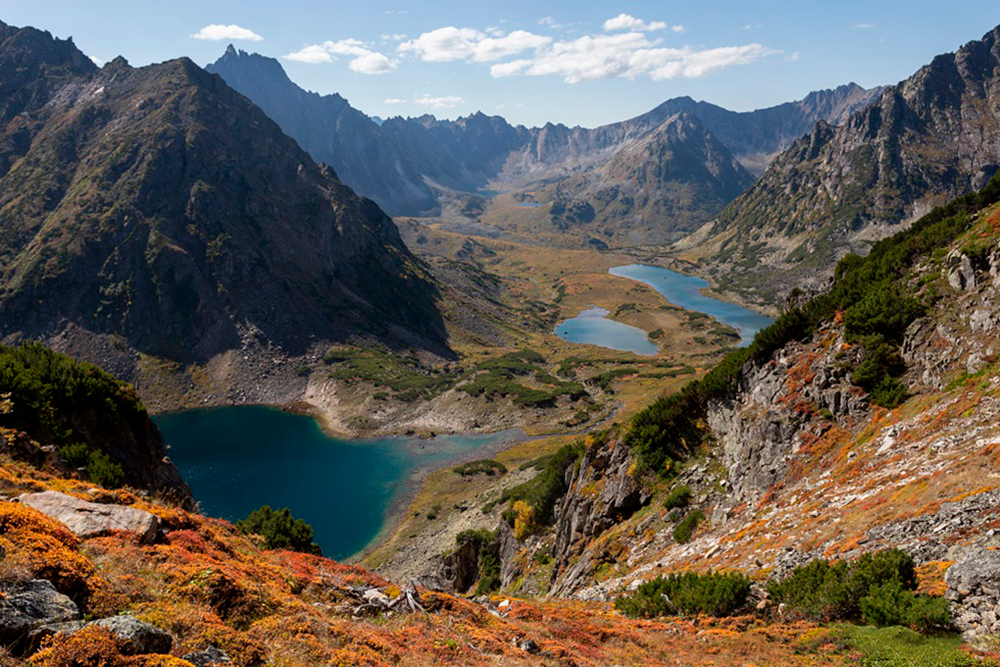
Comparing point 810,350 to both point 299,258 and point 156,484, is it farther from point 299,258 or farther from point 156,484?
point 299,258

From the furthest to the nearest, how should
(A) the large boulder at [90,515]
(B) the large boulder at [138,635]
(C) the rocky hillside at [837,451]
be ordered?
(C) the rocky hillside at [837,451]
(A) the large boulder at [90,515]
(B) the large boulder at [138,635]

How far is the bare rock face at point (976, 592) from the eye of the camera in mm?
14984

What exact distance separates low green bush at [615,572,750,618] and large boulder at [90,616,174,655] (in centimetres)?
2038

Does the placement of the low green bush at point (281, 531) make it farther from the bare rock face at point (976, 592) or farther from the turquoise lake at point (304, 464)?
the bare rock face at point (976, 592)

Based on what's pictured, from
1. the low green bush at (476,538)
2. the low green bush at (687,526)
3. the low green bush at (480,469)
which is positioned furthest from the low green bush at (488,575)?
the low green bush at (480,469)

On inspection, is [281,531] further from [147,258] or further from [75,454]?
[147,258]

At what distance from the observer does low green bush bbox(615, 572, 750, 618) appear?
22125 millimetres

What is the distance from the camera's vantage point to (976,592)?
15.6 m

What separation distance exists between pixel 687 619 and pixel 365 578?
14.1 meters

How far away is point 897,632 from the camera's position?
16469 millimetres

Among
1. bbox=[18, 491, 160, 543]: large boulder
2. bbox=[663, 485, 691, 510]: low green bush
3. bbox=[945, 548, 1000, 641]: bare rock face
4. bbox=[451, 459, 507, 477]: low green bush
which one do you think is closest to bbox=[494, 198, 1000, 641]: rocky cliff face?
bbox=[945, 548, 1000, 641]: bare rock face

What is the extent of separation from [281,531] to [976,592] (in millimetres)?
44467

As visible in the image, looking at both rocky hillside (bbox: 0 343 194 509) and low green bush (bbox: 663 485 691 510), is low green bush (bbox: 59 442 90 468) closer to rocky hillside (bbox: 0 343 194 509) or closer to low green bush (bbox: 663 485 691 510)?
rocky hillside (bbox: 0 343 194 509)

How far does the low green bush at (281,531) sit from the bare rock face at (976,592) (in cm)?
3921
